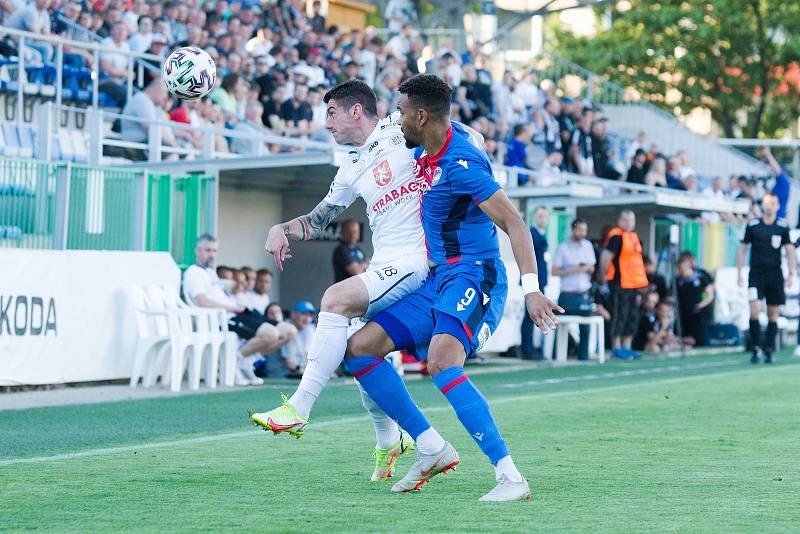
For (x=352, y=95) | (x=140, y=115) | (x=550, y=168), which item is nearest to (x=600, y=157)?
(x=550, y=168)

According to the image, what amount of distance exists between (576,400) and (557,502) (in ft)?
22.0

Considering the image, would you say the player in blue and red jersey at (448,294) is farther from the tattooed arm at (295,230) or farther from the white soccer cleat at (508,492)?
the tattooed arm at (295,230)

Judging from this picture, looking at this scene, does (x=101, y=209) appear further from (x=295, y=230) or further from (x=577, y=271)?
(x=295, y=230)

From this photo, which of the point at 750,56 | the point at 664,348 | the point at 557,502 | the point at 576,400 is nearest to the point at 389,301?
the point at 557,502

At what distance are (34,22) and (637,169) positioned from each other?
13.3 meters

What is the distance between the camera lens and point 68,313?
47.3 ft

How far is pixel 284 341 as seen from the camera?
15.9 m

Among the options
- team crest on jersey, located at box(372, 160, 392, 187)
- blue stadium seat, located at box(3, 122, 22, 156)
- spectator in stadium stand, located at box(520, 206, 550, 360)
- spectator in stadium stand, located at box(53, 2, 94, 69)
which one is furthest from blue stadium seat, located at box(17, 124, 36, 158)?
team crest on jersey, located at box(372, 160, 392, 187)

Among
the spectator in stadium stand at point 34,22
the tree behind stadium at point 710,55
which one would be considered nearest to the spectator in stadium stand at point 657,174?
the spectator in stadium stand at point 34,22

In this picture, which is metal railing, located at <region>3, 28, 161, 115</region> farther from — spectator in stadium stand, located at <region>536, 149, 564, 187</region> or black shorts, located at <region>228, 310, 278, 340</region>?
spectator in stadium stand, located at <region>536, 149, 564, 187</region>

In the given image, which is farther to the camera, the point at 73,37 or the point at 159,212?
the point at 73,37

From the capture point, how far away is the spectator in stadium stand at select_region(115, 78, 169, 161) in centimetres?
1773

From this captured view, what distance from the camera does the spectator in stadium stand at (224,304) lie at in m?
15.6

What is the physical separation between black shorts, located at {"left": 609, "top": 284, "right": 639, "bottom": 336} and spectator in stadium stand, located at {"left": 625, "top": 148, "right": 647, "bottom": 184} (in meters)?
5.91
